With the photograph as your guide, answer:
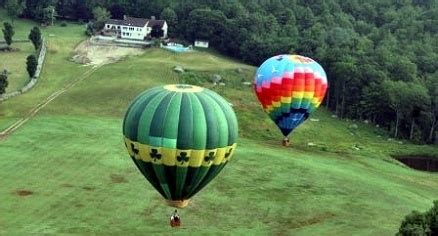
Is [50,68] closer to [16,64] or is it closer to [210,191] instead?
[16,64]

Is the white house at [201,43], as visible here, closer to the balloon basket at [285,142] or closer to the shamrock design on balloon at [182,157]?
the balloon basket at [285,142]

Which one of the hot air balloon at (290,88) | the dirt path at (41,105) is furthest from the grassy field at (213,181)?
the hot air balloon at (290,88)

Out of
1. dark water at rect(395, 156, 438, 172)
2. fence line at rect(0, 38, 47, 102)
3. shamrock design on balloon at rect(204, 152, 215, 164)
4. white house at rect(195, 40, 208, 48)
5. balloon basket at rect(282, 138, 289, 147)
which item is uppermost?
white house at rect(195, 40, 208, 48)

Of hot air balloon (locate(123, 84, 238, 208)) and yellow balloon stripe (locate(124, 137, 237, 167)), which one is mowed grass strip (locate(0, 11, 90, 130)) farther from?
hot air balloon (locate(123, 84, 238, 208))

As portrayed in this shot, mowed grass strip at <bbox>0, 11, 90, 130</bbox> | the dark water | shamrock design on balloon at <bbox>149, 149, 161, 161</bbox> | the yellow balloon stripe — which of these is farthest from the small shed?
shamrock design on balloon at <bbox>149, 149, 161, 161</bbox>

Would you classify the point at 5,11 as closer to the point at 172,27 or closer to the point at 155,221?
the point at 172,27

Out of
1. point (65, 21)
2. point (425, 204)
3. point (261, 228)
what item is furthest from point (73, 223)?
point (65, 21)
